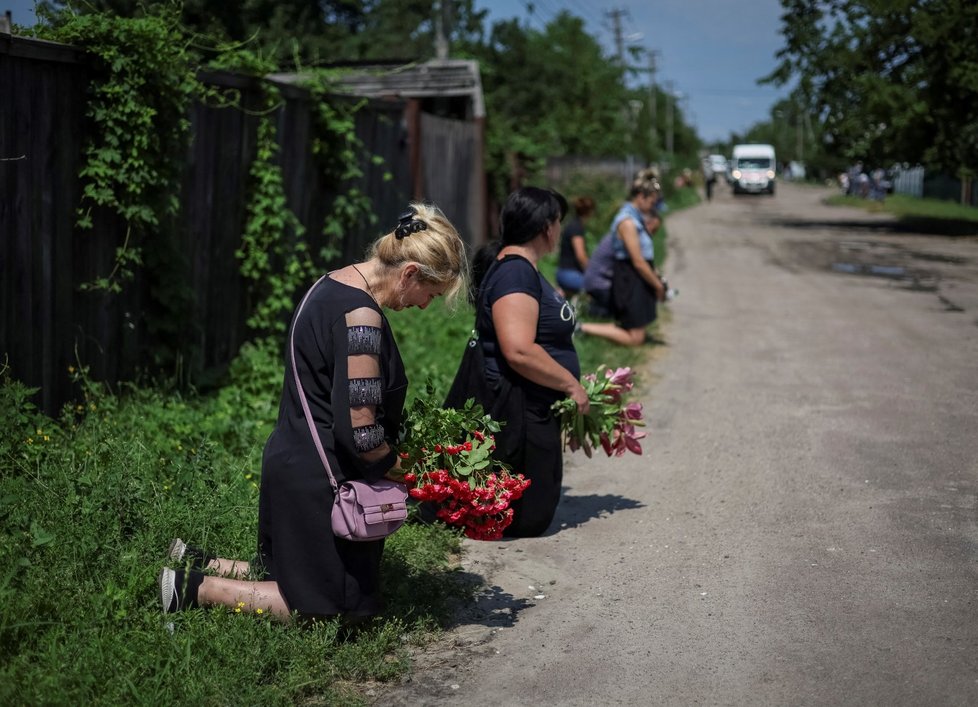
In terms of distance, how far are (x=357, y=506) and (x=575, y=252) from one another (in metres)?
8.14

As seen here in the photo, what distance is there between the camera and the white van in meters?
62.3

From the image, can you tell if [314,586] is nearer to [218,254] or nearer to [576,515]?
[576,515]

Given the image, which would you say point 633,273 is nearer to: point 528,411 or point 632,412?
point 632,412

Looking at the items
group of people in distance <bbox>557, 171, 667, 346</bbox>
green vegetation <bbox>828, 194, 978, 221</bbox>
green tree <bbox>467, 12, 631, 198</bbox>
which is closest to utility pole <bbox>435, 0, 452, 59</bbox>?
green tree <bbox>467, 12, 631, 198</bbox>

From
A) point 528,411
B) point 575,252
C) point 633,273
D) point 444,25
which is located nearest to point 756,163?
point 444,25

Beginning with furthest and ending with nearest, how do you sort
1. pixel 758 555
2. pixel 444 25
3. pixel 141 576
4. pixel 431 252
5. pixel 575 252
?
pixel 444 25 → pixel 575 252 → pixel 758 555 → pixel 141 576 → pixel 431 252

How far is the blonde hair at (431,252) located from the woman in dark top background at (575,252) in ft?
24.6

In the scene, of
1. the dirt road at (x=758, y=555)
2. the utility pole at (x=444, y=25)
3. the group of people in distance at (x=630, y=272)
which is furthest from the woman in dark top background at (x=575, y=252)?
the utility pole at (x=444, y=25)

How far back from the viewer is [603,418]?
604cm

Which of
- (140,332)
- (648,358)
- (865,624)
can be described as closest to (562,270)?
(648,358)

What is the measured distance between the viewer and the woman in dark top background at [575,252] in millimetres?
11922

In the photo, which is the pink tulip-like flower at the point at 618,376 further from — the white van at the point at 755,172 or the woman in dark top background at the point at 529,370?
the white van at the point at 755,172

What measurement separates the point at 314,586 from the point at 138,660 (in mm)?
679

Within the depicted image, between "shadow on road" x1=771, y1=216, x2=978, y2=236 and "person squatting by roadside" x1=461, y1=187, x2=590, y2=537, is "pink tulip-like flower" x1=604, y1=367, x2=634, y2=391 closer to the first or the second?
"person squatting by roadside" x1=461, y1=187, x2=590, y2=537
